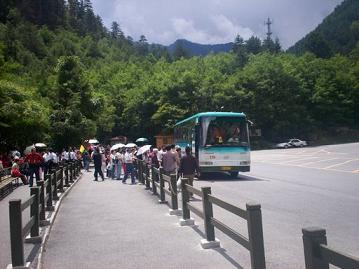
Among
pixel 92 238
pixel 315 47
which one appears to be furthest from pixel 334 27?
pixel 92 238

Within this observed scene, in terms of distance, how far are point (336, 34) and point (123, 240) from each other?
146062mm

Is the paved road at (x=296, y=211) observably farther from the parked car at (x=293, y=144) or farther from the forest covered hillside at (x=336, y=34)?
the forest covered hillside at (x=336, y=34)

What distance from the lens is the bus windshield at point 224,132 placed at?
23922mm

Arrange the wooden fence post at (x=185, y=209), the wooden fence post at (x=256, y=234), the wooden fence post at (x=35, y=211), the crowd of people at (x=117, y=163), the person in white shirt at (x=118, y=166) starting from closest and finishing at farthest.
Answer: the wooden fence post at (x=256, y=234) < the wooden fence post at (x=35, y=211) < the wooden fence post at (x=185, y=209) < the crowd of people at (x=117, y=163) < the person in white shirt at (x=118, y=166)

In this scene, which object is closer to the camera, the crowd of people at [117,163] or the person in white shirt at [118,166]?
the crowd of people at [117,163]

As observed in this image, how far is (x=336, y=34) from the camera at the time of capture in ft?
471

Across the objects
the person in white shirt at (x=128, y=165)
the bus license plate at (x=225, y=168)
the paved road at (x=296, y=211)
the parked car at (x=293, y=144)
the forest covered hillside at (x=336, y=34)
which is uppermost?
the forest covered hillside at (x=336, y=34)

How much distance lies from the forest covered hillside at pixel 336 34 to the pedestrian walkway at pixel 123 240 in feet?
378

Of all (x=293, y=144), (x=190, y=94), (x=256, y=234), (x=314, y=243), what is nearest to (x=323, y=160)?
(x=256, y=234)

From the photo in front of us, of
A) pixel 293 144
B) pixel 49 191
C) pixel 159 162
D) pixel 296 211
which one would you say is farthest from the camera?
pixel 293 144

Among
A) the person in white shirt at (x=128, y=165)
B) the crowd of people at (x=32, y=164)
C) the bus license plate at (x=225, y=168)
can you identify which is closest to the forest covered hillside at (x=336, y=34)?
the crowd of people at (x=32, y=164)

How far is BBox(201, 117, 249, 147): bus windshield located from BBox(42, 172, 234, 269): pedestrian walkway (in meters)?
9.54

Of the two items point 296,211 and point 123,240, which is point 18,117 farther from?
point 123,240

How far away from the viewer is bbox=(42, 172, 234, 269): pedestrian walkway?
298 inches
